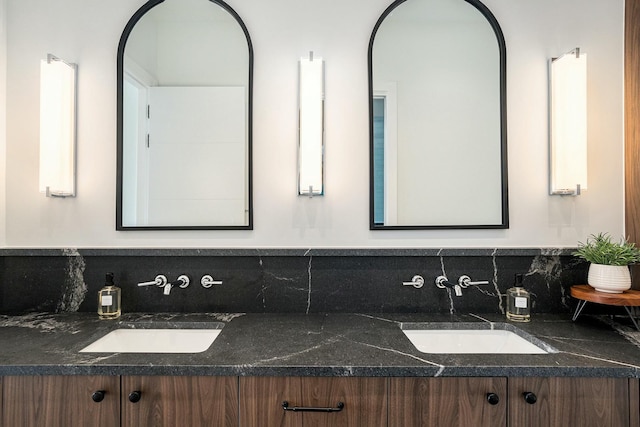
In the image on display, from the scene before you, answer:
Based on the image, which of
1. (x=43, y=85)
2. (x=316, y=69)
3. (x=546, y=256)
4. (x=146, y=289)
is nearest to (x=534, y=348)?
(x=546, y=256)

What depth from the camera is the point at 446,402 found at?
1.00 metres

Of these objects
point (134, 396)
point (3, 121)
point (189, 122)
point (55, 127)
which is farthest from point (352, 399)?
point (3, 121)

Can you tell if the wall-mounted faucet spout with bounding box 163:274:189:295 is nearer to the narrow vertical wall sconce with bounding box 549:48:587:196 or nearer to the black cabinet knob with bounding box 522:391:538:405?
the black cabinet knob with bounding box 522:391:538:405

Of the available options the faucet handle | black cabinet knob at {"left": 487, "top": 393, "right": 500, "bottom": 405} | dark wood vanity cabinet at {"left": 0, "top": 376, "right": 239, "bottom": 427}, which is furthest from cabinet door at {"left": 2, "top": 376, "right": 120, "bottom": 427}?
the faucet handle

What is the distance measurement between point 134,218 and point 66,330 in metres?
0.50

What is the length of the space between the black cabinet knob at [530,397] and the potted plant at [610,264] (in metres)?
0.64

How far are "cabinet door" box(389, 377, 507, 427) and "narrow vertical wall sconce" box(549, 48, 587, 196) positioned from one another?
948 millimetres

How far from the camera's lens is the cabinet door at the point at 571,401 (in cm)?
99

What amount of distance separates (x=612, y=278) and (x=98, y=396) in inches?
70.5

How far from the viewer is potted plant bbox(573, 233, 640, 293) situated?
132cm

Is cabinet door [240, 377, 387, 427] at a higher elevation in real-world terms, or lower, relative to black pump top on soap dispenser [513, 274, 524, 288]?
lower

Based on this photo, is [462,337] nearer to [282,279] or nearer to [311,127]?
Result: [282,279]

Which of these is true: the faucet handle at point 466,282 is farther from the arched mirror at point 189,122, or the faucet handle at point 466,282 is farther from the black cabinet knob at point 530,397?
the arched mirror at point 189,122

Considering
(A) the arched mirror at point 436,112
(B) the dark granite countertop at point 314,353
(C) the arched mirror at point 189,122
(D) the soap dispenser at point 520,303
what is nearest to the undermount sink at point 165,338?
(B) the dark granite countertop at point 314,353
